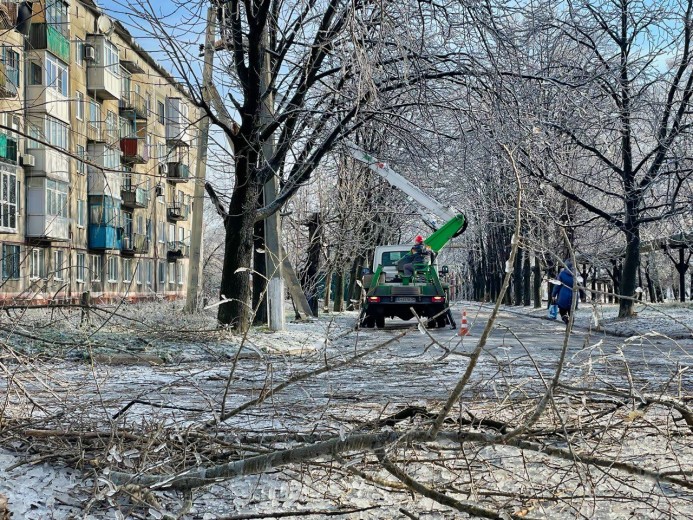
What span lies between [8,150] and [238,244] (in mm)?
19436

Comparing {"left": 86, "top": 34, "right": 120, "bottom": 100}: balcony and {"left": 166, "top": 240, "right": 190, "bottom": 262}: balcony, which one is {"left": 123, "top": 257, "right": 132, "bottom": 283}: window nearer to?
{"left": 166, "top": 240, "right": 190, "bottom": 262}: balcony

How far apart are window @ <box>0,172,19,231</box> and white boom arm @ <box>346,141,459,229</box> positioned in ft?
52.6

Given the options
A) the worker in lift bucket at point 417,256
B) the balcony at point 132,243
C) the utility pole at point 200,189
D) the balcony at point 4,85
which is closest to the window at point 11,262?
the balcony at point 4,85

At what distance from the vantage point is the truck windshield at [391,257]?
85.6ft

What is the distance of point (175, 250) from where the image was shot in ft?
187

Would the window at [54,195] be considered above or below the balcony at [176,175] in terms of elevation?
above

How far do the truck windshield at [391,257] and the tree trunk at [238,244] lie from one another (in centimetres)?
1062

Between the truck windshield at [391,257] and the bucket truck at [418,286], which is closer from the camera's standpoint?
the bucket truck at [418,286]

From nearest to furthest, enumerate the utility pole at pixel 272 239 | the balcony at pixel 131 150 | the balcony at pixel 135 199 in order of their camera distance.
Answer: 1. the balcony at pixel 131 150
2. the utility pole at pixel 272 239
3. the balcony at pixel 135 199

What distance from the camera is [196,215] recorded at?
747 inches

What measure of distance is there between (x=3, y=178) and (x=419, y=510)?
99.8 feet

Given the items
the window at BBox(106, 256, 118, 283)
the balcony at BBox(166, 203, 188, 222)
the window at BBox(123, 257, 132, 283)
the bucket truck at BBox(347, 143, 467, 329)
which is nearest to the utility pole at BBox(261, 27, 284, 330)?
the bucket truck at BBox(347, 143, 467, 329)

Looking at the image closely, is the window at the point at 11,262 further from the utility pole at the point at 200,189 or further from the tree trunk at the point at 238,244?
the utility pole at the point at 200,189

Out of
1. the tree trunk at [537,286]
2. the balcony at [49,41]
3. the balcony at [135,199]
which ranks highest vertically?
the balcony at [49,41]
